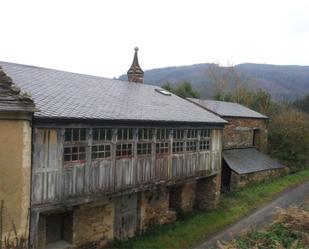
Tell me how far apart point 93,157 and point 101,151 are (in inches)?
16.9

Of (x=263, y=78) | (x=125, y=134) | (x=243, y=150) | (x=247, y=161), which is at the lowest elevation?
(x=247, y=161)

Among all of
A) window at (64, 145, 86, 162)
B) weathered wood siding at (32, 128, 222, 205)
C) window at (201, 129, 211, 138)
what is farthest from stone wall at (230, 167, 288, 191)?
window at (64, 145, 86, 162)

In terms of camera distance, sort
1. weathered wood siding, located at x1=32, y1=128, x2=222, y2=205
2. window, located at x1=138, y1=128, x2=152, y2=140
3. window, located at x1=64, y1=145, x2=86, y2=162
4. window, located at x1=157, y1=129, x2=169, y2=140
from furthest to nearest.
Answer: window, located at x1=157, y1=129, x2=169, y2=140 → window, located at x1=138, y1=128, x2=152, y2=140 → window, located at x1=64, y1=145, x2=86, y2=162 → weathered wood siding, located at x1=32, y1=128, x2=222, y2=205

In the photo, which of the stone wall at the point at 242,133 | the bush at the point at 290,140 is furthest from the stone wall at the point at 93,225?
the bush at the point at 290,140

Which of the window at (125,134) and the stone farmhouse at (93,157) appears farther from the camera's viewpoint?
the window at (125,134)

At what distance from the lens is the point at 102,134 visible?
12.7m

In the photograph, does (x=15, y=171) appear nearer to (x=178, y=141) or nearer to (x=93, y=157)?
(x=93, y=157)

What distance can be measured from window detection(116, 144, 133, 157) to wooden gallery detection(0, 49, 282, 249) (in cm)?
4

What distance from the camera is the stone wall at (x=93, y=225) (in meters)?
13.0

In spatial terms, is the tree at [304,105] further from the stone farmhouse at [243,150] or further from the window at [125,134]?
the window at [125,134]

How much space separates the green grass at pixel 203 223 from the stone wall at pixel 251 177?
41cm

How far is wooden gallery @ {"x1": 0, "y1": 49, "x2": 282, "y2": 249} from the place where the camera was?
995 cm

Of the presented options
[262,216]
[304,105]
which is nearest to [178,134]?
[262,216]

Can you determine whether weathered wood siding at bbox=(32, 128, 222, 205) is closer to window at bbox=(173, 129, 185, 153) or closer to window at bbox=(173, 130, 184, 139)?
window at bbox=(173, 129, 185, 153)
